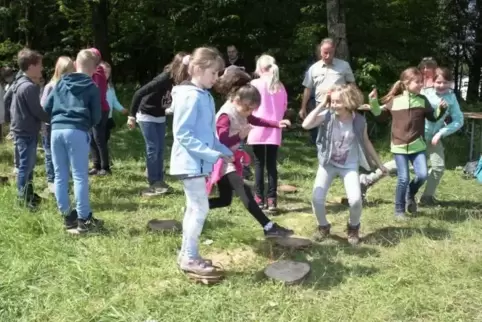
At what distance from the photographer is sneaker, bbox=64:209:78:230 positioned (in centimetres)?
490

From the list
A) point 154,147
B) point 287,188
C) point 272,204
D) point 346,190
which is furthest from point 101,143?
point 346,190

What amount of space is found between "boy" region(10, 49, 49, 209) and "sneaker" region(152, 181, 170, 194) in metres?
1.38

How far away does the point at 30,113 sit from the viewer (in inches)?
215

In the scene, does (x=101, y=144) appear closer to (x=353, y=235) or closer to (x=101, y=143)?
(x=101, y=143)

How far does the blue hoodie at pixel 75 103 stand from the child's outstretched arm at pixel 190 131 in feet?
4.70

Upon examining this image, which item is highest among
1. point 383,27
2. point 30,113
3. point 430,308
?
point 383,27

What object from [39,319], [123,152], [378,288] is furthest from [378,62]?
[39,319]

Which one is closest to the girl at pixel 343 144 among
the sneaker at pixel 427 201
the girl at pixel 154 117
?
the sneaker at pixel 427 201

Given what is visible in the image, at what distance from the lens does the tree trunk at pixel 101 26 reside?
15.8 meters

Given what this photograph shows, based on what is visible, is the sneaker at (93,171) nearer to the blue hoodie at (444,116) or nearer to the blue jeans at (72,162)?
the blue jeans at (72,162)

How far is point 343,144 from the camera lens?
470 centimetres

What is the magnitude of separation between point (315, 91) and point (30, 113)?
3.68 metres

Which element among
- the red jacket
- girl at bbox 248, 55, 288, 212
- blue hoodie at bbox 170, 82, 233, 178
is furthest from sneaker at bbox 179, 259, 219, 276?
the red jacket

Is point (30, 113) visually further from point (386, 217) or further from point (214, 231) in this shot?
point (386, 217)
